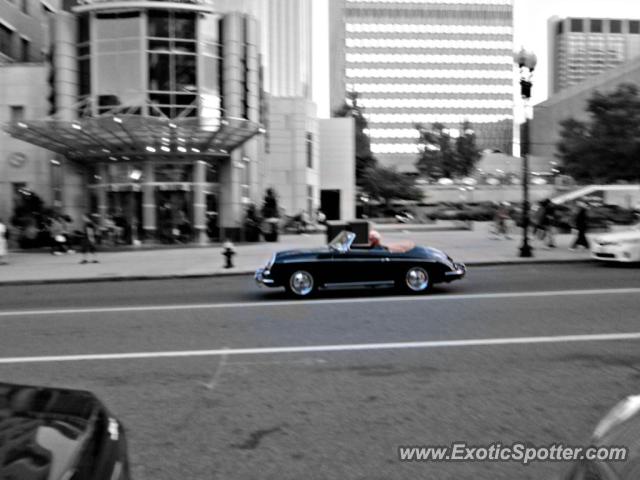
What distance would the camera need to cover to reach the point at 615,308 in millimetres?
9977

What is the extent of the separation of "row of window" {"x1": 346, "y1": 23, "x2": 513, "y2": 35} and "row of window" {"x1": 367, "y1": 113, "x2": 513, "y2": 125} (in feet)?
59.3

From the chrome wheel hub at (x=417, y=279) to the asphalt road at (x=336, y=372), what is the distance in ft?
1.29

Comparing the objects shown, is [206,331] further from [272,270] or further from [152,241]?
[152,241]

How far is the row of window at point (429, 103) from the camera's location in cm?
14488

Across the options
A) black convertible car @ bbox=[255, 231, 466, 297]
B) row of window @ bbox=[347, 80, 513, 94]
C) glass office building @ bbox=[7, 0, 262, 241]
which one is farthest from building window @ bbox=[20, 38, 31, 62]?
row of window @ bbox=[347, 80, 513, 94]

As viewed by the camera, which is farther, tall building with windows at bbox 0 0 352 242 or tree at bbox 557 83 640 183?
tree at bbox 557 83 640 183

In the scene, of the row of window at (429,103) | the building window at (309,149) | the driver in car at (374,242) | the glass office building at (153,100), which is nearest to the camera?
the driver in car at (374,242)

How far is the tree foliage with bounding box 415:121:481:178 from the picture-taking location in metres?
96.9

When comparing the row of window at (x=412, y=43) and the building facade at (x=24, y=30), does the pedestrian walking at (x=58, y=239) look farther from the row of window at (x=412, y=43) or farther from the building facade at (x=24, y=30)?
the row of window at (x=412, y=43)

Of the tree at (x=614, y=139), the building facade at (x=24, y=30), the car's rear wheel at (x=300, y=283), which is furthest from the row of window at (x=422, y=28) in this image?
the car's rear wheel at (x=300, y=283)

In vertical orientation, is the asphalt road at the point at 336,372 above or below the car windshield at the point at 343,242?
below

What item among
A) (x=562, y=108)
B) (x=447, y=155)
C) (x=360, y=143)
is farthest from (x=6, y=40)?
(x=562, y=108)

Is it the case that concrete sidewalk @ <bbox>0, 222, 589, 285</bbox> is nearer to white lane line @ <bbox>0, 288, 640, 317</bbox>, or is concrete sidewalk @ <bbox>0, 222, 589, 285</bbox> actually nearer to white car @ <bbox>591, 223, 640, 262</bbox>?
white car @ <bbox>591, 223, 640, 262</bbox>

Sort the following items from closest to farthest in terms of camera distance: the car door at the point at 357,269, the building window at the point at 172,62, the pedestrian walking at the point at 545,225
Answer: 1. the car door at the point at 357,269
2. the pedestrian walking at the point at 545,225
3. the building window at the point at 172,62
